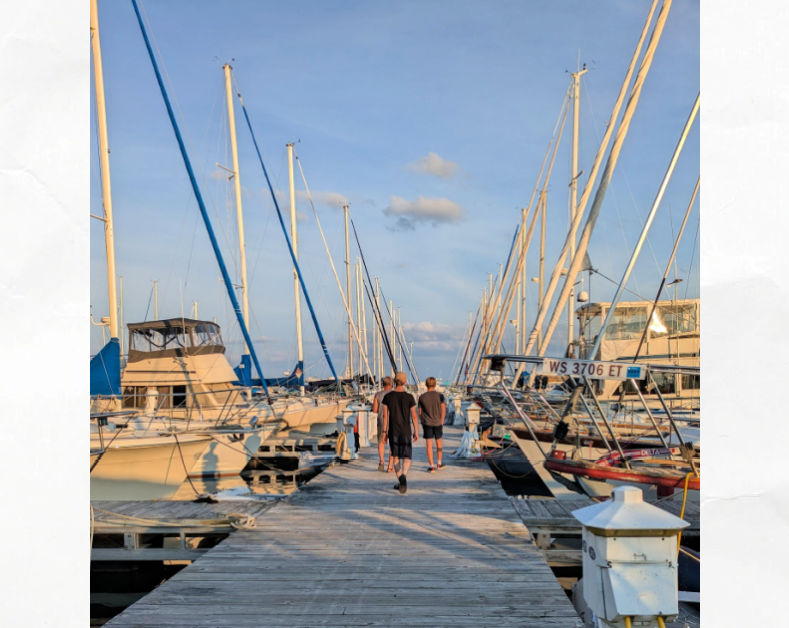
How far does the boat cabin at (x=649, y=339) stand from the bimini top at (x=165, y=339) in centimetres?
1251

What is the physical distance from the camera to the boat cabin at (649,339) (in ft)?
68.3

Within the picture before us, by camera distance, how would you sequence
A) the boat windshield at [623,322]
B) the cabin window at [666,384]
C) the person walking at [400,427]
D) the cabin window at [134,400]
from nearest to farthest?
the person walking at [400,427] < the cabin window at [134,400] < the boat windshield at [623,322] < the cabin window at [666,384]

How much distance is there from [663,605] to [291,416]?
59.4ft

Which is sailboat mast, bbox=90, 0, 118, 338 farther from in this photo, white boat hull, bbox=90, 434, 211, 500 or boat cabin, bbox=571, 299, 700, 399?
boat cabin, bbox=571, 299, 700, 399

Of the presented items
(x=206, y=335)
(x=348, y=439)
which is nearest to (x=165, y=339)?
(x=206, y=335)

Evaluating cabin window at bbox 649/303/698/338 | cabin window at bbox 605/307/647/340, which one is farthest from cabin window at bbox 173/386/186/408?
cabin window at bbox 649/303/698/338

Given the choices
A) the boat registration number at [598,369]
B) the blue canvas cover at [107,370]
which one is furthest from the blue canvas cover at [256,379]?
the boat registration number at [598,369]

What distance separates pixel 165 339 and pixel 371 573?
16.1 m

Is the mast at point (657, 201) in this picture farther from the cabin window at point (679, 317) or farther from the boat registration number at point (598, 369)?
the cabin window at point (679, 317)
